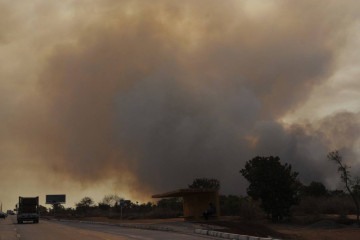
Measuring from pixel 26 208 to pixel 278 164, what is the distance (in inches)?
1214

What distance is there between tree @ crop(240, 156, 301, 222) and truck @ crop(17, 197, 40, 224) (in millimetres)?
26203

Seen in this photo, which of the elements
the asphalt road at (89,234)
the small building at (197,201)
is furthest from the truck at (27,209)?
the asphalt road at (89,234)

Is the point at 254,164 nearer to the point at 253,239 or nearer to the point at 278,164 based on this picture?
the point at 278,164

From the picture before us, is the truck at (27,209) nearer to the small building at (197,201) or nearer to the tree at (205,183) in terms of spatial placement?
the small building at (197,201)

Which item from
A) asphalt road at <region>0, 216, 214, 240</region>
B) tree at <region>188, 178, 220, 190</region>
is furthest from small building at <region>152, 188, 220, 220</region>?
tree at <region>188, 178, 220, 190</region>

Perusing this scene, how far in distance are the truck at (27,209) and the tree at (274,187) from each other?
2620 centimetres

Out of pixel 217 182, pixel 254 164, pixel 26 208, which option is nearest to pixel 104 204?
pixel 217 182

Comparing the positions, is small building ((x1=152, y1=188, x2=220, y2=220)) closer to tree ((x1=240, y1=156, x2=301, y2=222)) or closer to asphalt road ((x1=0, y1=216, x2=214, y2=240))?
tree ((x1=240, y1=156, x2=301, y2=222))

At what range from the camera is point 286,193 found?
53.5 metres

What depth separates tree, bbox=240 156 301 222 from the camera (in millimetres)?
53250

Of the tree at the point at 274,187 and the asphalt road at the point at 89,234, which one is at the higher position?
the tree at the point at 274,187

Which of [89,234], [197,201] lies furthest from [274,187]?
[89,234]

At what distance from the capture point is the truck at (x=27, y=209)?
59.7 m

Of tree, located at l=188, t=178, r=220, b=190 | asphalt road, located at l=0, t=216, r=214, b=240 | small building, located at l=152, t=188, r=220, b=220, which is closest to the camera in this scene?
asphalt road, located at l=0, t=216, r=214, b=240
